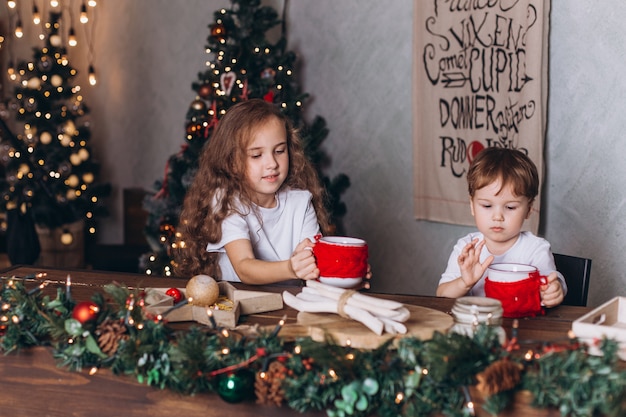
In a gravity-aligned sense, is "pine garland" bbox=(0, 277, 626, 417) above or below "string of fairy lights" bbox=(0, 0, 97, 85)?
below

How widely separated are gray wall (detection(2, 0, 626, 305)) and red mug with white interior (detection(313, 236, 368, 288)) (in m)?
1.54

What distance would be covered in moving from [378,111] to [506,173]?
2.12 m

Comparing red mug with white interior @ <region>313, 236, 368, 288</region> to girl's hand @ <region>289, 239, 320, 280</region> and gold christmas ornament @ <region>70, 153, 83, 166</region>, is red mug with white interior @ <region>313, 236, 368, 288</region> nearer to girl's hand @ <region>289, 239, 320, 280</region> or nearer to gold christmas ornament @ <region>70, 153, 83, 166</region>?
girl's hand @ <region>289, 239, 320, 280</region>

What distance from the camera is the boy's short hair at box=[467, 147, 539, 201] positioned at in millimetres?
1910

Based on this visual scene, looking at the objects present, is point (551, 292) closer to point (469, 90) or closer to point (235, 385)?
point (235, 385)

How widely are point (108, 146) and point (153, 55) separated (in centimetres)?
97

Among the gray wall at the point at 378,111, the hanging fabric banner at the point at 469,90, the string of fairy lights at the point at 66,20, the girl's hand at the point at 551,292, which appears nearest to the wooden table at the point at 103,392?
the girl's hand at the point at 551,292

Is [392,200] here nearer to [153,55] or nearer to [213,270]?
[213,270]

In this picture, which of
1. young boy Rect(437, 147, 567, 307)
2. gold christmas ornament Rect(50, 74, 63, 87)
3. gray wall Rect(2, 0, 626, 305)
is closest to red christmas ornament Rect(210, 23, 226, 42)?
gray wall Rect(2, 0, 626, 305)

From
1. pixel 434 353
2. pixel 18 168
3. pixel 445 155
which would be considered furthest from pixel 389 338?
pixel 18 168

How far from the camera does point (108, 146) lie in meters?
6.34

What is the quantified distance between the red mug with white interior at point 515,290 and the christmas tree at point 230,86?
2321 mm

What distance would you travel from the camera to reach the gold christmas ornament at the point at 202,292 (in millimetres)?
1557

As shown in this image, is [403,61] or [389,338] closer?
[389,338]
